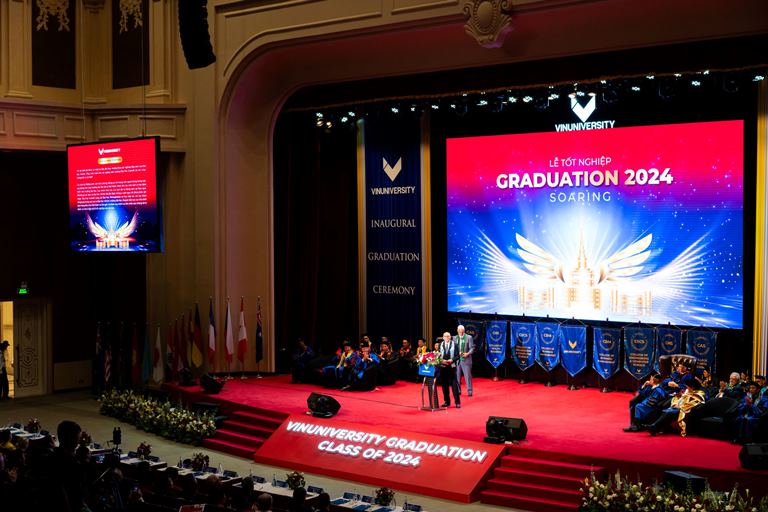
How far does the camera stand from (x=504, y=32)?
1602 centimetres

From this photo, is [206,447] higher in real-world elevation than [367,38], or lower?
lower

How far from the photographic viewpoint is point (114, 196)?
17969 mm

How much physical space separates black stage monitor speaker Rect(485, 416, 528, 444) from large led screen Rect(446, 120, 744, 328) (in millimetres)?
4636

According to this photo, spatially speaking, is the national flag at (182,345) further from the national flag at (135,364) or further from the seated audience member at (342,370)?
the seated audience member at (342,370)

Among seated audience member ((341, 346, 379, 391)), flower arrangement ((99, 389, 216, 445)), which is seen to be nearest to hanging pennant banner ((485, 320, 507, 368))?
seated audience member ((341, 346, 379, 391))

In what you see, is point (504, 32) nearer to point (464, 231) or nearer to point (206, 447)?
point (464, 231)

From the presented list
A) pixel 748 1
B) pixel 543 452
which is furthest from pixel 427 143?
pixel 543 452

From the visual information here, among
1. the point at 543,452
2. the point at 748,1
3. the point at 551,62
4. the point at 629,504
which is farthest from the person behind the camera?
the point at 551,62

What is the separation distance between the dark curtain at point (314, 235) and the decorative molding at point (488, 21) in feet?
15.9

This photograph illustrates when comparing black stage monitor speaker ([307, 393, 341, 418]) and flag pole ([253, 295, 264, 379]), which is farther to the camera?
flag pole ([253, 295, 264, 379])

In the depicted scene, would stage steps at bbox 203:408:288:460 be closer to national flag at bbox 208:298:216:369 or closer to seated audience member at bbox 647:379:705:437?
national flag at bbox 208:298:216:369

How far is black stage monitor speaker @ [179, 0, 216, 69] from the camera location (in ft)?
38.6

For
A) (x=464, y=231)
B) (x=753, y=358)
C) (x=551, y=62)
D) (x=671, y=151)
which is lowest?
(x=753, y=358)

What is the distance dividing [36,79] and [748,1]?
12695mm
